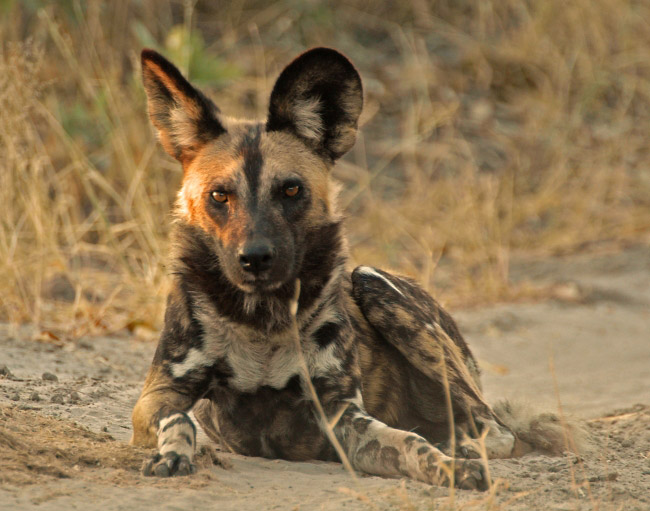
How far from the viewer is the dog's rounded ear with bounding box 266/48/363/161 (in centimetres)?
327

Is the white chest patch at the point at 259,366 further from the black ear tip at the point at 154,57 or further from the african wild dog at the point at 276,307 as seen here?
the black ear tip at the point at 154,57

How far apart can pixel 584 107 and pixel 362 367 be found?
25.1 feet

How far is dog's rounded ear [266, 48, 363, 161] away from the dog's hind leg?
1.90 ft

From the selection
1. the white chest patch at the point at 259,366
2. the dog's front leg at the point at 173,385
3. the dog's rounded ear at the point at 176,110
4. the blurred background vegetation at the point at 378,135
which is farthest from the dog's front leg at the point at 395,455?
the blurred background vegetation at the point at 378,135

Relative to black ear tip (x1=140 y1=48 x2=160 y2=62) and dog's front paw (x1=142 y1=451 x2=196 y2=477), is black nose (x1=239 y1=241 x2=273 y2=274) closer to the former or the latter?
dog's front paw (x1=142 y1=451 x2=196 y2=477)

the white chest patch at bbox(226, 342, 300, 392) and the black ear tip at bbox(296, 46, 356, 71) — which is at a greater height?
the black ear tip at bbox(296, 46, 356, 71)

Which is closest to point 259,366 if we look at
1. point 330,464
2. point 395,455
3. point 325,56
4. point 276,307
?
point 276,307

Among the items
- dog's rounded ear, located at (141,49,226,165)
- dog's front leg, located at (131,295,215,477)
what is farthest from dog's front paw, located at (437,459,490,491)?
dog's rounded ear, located at (141,49,226,165)

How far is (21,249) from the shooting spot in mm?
5406

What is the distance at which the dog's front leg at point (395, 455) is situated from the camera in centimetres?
271

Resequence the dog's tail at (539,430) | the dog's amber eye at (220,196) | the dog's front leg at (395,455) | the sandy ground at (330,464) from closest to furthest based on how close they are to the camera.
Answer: the sandy ground at (330,464) → the dog's front leg at (395,455) → the dog's amber eye at (220,196) → the dog's tail at (539,430)

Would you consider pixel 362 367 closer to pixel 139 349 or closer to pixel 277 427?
pixel 277 427

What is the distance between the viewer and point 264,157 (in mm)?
3209

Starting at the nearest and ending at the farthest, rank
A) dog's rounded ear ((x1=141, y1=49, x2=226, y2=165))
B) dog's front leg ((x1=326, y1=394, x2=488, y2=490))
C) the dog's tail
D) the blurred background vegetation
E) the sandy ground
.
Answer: the sandy ground → dog's front leg ((x1=326, y1=394, x2=488, y2=490)) → dog's rounded ear ((x1=141, y1=49, x2=226, y2=165)) → the dog's tail → the blurred background vegetation
